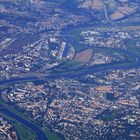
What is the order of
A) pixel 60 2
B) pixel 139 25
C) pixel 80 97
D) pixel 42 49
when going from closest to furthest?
pixel 80 97
pixel 42 49
pixel 139 25
pixel 60 2

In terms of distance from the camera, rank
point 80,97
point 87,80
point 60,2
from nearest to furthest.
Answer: point 80,97, point 87,80, point 60,2

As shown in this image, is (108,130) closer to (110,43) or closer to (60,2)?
(110,43)

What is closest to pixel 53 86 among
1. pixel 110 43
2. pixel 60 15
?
pixel 110 43

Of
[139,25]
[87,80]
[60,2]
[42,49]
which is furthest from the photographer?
[60,2]

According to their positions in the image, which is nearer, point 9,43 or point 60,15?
point 9,43

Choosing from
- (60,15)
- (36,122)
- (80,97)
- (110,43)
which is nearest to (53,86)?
(80,97)

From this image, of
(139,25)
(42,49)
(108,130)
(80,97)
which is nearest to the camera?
(108,130)

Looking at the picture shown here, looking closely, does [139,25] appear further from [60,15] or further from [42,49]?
[42,49]

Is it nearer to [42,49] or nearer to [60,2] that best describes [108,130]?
[42,49]

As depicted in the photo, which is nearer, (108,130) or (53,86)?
(108,130)
